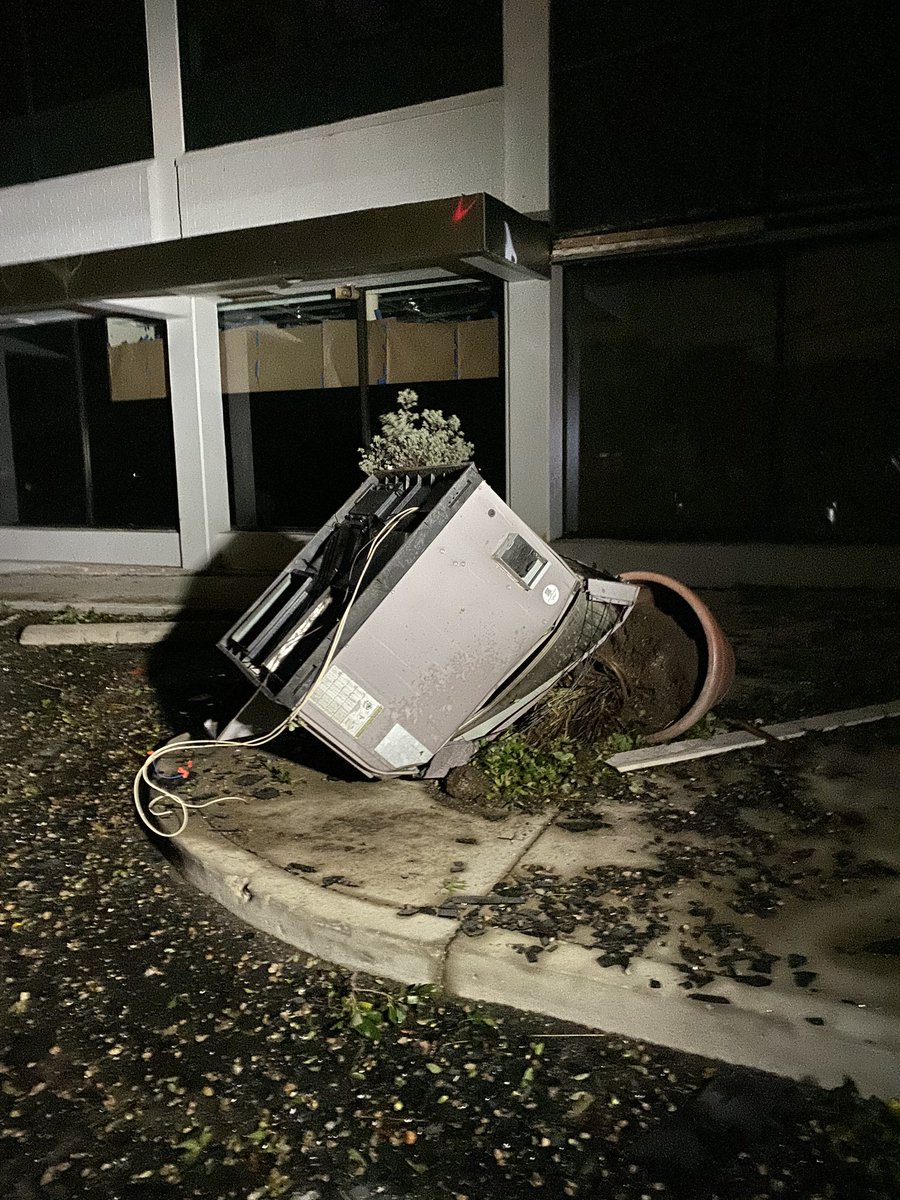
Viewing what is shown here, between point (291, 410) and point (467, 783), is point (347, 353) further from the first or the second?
point (467, 783)

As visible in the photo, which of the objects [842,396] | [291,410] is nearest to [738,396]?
[842,396]

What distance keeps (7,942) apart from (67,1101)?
109 cm

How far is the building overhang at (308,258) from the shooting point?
7.09m

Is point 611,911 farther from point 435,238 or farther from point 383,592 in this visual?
point 435,238

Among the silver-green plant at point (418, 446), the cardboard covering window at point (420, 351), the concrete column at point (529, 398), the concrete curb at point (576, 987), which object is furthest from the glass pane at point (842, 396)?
the concrete curb at point (576, 987)

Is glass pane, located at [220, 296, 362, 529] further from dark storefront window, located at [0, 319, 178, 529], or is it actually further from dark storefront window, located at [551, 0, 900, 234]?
dark storefront window, located at [551, 0, 900, 234]

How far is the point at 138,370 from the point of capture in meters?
10.9

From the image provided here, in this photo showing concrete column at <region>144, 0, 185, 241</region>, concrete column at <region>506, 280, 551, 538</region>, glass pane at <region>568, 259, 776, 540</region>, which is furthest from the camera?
concrete column at <region>144, 0, 185, 241</region>

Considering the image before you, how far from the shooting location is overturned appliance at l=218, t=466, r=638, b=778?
3.75 m

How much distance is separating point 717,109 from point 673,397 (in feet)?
8.28

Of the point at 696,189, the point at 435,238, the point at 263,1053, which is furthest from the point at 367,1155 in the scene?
the point at 696,189

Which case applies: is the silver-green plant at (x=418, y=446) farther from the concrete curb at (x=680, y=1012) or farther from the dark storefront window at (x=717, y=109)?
the concrete curb at (x=680, y=1012)

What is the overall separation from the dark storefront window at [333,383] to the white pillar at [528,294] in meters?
0.33

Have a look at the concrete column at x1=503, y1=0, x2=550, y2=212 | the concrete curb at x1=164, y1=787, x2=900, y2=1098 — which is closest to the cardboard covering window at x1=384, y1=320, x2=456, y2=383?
the concrete column at x1=503, y1=0, x2=550, y2=212
